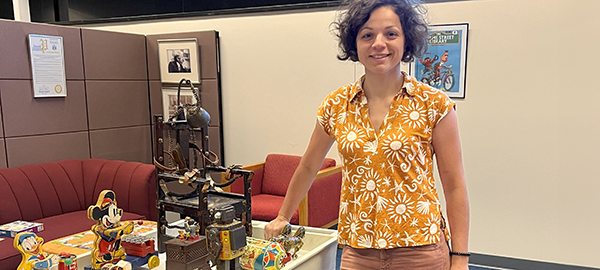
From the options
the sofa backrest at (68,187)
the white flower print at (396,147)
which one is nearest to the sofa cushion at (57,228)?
the sofa backrest at (68,187)

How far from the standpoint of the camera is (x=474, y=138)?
A: 12.4 feet

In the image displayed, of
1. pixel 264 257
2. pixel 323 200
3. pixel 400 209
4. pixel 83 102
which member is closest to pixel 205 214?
pixel 264 257

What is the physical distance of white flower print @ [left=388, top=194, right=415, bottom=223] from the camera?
1427 mm

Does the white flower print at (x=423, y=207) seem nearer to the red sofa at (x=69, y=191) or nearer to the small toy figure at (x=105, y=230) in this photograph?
the small toy figure at (x=105, y=230)

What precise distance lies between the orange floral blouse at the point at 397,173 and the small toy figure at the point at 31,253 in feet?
4.01

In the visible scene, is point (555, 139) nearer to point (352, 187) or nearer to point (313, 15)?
point (313, 15)

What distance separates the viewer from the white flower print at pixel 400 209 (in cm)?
143

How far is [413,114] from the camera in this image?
4.73 ft

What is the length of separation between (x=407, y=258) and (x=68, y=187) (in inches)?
131

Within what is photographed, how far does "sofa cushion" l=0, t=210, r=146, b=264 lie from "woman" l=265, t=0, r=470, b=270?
2.44 meters

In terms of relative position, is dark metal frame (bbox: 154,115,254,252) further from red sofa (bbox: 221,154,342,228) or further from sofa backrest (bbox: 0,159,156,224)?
sofa backrest (bbox: 0,159,156,224)

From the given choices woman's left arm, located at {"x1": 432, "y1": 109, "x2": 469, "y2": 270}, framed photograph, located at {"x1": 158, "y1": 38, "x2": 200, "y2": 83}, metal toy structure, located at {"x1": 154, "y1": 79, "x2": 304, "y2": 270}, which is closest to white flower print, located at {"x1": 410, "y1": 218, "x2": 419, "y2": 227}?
woman's left arm, located at {"x1": 432, "y1": 109, "x2": 469, "y2": 270}

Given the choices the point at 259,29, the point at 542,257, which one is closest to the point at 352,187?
the point at 542,257

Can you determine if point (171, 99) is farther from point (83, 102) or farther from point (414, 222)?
point (414, 222)
